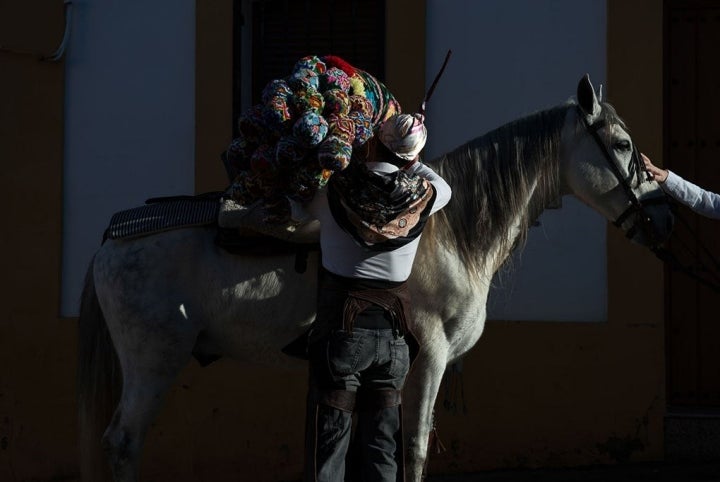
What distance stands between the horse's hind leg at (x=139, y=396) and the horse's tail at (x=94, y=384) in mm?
234

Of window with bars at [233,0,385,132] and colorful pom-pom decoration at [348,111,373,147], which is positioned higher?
window with bars at [233,0,385,132]

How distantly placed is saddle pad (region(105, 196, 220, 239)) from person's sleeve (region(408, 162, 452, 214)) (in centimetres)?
102

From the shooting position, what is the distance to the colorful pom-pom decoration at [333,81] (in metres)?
4.39

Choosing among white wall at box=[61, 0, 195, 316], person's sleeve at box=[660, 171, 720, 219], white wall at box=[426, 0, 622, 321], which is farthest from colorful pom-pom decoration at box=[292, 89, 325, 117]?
white wall at box=[61, 0, 195, 316]

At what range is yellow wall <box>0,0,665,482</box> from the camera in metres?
6.56

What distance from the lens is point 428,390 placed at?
4.65 meters

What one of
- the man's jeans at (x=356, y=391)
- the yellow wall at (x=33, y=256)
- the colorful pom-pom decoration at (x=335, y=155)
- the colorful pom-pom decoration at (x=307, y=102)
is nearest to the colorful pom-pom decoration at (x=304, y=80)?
the colorful pom-pom decoration at (x=307, y=102)

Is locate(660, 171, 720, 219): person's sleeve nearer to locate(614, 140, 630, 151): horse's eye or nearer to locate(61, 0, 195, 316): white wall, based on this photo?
locate(614, 140, 630, 151): horse's eye

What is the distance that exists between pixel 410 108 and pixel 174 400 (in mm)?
2280

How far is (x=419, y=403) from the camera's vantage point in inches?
183

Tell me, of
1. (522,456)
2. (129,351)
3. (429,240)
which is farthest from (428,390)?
(522,456)

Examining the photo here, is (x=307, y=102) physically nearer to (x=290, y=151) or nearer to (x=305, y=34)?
(x=290, y=151)

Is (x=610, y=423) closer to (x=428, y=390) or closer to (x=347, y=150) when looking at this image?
(x=428, y=390)

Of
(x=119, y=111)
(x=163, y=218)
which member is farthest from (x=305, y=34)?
(x=163, y=218)
